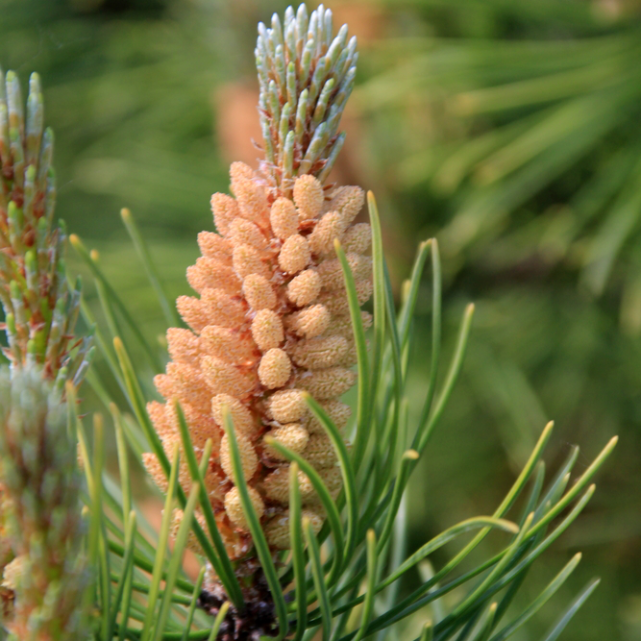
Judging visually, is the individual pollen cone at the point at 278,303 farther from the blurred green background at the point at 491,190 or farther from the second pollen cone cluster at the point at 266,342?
the blurred green background at the point at 491,190

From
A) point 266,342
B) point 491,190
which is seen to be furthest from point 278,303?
point 491,190

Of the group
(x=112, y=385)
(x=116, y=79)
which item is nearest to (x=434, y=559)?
(x=112, y=385)

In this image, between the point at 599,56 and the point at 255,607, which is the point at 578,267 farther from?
the point at 255,607

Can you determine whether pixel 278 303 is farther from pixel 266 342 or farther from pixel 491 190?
pixel 491 190

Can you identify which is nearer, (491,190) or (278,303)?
(278,303)

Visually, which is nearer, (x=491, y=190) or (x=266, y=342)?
(x=266, y=342)
